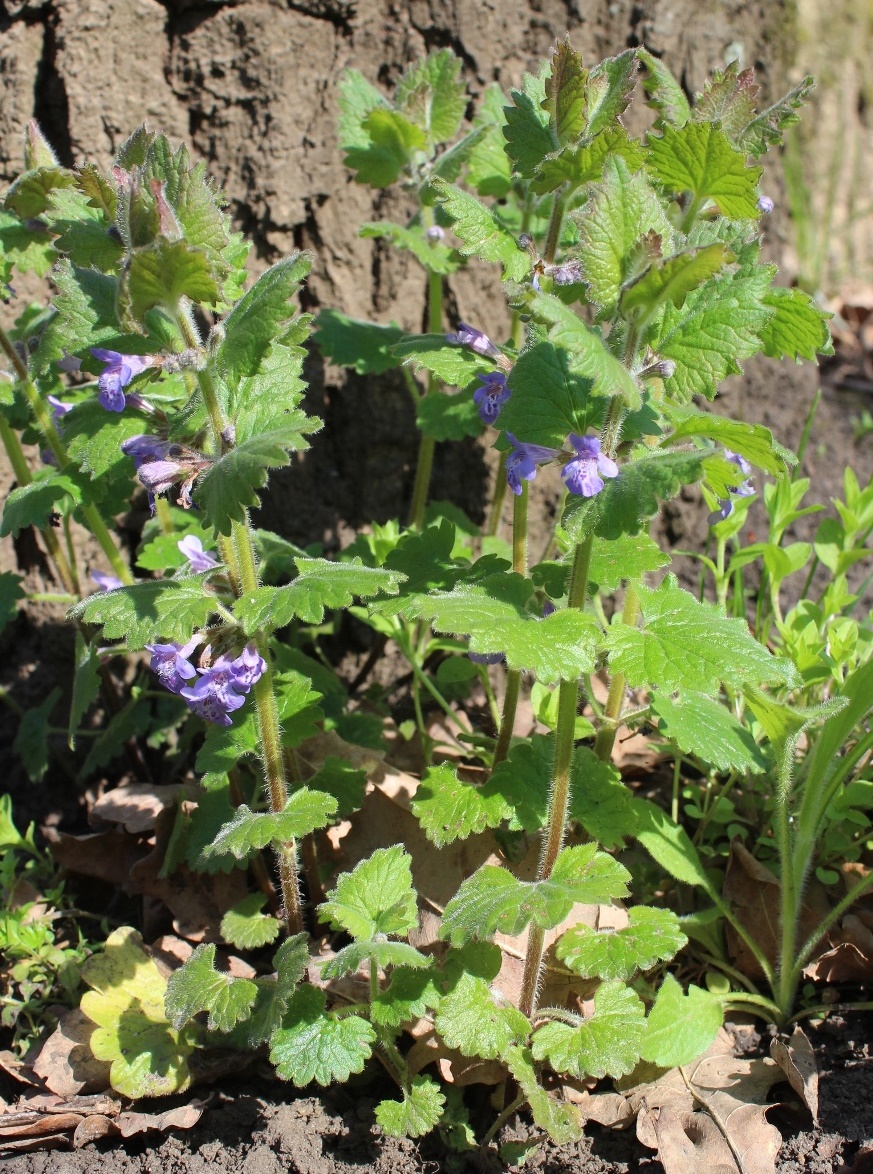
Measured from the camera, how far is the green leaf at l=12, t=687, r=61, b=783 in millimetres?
3279

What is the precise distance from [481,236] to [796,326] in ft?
2.70

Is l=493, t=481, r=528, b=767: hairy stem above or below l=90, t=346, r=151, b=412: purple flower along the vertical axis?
below

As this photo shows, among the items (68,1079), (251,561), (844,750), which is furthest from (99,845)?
(844,750)

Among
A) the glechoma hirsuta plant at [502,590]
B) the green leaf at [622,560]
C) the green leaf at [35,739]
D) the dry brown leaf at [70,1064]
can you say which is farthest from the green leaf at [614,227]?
the green leaf at [35,739]

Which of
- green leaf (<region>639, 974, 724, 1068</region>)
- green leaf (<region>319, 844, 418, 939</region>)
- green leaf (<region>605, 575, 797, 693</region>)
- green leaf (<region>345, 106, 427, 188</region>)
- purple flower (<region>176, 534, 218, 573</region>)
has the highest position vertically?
green leaf (<region>345, 106, 427, 188</region>)

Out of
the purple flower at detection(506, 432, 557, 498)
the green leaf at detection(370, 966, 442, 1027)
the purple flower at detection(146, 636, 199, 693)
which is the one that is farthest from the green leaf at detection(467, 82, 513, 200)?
the green leaf at detection(370, 966, 442, 1027)

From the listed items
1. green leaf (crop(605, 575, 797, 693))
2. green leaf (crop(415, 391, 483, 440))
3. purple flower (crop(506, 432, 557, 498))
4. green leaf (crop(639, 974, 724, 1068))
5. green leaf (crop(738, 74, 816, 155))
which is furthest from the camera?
green leaf (crop(415, 391, 483, 440))

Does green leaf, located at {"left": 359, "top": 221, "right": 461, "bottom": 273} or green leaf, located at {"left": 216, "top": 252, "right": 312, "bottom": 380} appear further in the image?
green leaf, located at {"left": 359, "top": 221, "right": 461, "bottom": 273}

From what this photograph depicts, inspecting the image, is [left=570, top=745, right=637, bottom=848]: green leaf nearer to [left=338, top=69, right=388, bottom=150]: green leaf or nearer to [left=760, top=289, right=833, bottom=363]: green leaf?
[left=760, top=289, right=833, bottom=363]: green leaf

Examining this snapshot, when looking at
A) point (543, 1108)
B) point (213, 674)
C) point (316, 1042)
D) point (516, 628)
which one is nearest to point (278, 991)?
point (316, 1042)

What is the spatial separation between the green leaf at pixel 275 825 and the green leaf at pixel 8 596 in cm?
117

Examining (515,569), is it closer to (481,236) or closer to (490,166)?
(481,236)

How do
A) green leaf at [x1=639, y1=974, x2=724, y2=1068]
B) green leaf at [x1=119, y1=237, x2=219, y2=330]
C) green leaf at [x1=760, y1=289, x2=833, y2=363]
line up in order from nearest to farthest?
green leaf at [x1=119, y1=237, x2=219, y2=330], green leaf at [x1=639, y1=974, x2=724, y2=1068], green leaf at [x1=760, y1=289, x2=833, y2=363]

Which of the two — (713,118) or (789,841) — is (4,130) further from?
(789,841)
